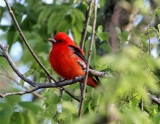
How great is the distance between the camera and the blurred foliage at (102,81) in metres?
1.65

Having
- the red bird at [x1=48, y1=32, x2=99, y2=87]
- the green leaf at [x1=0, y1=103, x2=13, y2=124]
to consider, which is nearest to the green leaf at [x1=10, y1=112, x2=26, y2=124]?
the green leaf at [x1=0, y1=103, x2=13, y2=124]

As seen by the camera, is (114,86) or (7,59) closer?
(114,86)

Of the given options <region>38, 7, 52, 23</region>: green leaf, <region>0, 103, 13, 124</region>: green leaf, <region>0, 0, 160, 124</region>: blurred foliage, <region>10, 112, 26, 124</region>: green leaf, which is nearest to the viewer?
Answer: <region>0, 0, 160, 124</region>: blurred foliage

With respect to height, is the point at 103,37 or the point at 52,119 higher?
the point at 103,37

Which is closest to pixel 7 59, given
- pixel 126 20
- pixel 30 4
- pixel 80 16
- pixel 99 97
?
pixel 99 97

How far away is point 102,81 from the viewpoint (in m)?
3.79

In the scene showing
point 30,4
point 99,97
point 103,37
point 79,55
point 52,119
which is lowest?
point 52,119

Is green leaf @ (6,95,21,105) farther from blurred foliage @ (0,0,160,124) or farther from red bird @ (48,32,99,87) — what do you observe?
red bird @ (48,32,99,87)

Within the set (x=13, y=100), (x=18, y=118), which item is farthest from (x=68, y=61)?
(x=18, y=118)

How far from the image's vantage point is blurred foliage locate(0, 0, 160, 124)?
1.65 meters

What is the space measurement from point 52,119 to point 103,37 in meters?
1.56

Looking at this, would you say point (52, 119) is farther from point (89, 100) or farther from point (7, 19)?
point (7, 19)

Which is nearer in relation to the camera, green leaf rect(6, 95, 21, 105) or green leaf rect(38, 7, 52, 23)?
green leaf rect(6, 95, 21, 105)

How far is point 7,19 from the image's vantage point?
29.8ft
